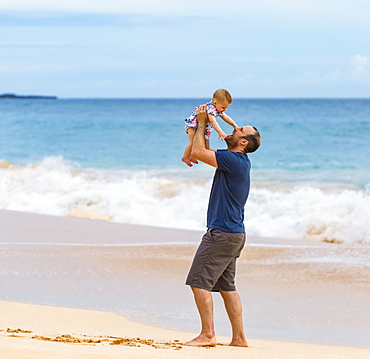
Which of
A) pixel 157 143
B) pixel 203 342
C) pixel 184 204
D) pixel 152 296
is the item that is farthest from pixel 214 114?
pixel 157 143

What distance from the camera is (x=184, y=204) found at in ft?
48.5

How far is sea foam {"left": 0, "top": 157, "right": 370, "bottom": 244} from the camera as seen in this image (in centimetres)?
1191

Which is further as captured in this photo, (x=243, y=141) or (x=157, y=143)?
(x=157, y=143)

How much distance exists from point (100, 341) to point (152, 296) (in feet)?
6.96

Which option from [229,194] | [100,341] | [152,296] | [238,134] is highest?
[238,134]

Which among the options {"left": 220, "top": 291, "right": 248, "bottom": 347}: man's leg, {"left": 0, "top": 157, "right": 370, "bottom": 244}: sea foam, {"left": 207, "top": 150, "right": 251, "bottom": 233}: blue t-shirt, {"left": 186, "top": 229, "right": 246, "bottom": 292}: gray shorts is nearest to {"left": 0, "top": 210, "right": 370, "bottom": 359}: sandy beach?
{"left": 220, "top": 291, "right": 248, "bottom": 347}: man's leg

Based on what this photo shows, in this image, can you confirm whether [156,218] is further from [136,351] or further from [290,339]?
[136,351]

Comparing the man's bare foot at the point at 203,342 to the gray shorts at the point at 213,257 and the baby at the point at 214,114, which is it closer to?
the gray shorts at the point at 213,257

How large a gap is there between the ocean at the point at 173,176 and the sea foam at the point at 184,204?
0.08ft

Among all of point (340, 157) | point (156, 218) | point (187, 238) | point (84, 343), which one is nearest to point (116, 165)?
point (340, 157)

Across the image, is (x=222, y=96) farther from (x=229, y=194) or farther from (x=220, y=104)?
(x=229, y=194)

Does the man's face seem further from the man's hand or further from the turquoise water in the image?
the turquoise water

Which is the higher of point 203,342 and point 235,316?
point 235,316

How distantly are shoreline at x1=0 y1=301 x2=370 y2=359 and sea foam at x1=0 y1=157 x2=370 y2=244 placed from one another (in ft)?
19.4
